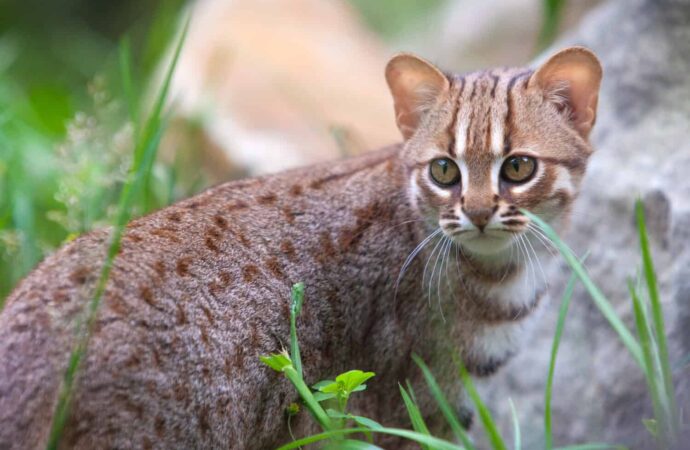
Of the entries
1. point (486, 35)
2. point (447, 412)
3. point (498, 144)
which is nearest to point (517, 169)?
point (498, 144)

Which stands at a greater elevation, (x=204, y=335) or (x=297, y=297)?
(x=297, y=297)

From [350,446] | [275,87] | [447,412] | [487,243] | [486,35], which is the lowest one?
[350,446]

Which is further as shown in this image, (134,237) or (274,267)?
(274,267)

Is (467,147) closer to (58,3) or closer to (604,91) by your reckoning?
(604,91)

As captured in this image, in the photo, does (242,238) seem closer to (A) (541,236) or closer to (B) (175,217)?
(B) (175,217)

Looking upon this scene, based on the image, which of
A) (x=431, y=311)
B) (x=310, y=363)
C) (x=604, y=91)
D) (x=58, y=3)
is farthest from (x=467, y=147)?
(x=58, y=3)

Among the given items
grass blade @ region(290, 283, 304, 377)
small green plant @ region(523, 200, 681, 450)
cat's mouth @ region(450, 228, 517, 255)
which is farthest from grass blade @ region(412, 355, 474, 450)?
cat's mouth @ region(450, 228, 517, 255)

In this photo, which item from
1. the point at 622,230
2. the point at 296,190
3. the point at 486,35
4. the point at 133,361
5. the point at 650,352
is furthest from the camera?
the point at 486,35
